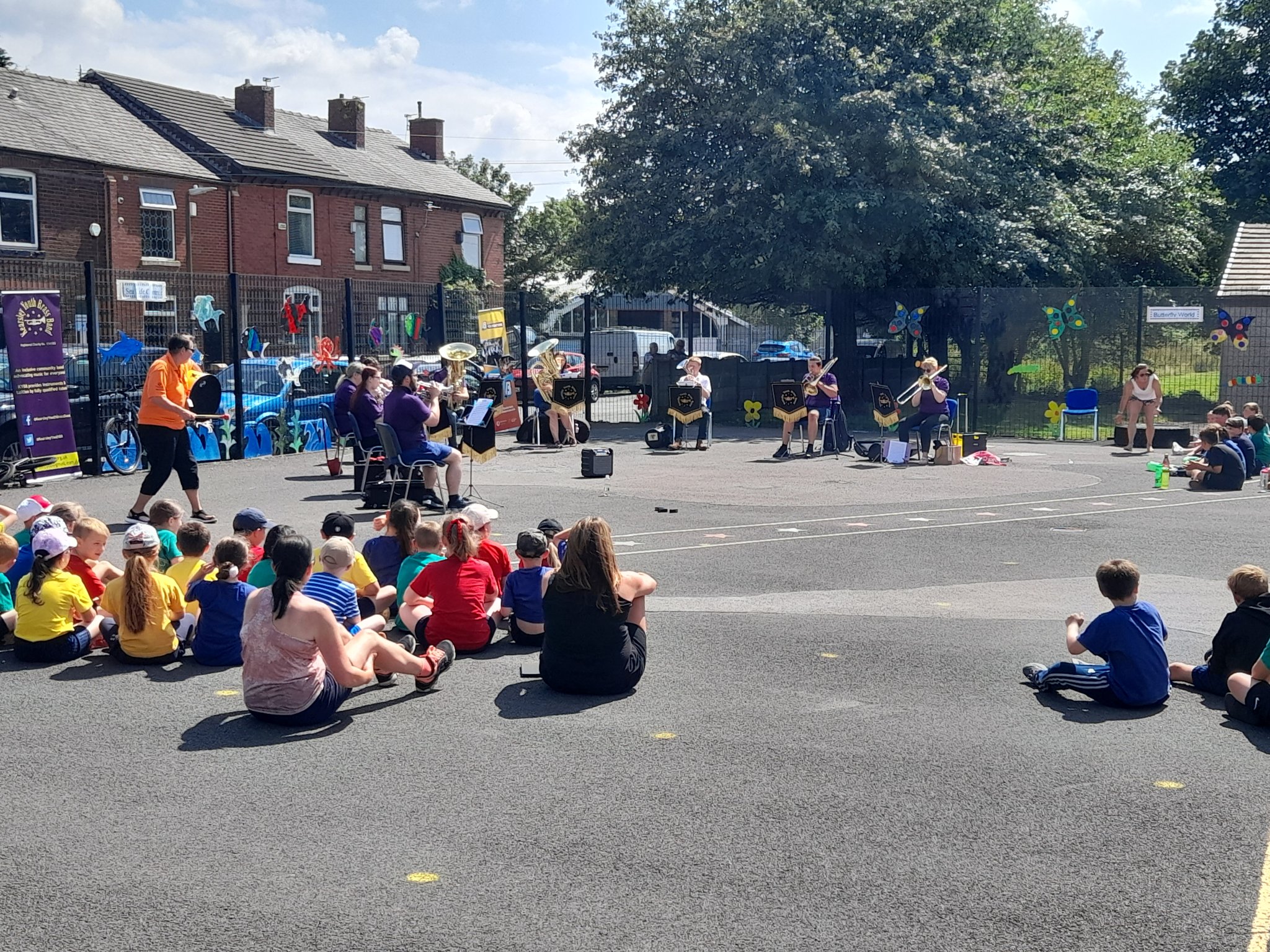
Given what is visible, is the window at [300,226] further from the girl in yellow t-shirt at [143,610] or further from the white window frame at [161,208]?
the girl in yellow t-shirt at [143,610]

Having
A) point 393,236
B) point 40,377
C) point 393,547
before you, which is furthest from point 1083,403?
point 393,236

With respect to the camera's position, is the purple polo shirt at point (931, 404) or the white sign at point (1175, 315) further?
the white sign at point (1175, 315)

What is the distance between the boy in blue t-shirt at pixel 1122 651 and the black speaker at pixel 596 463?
11751 mm

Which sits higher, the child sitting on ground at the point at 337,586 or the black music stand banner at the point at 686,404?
the black music stand banner at the point at 686,404

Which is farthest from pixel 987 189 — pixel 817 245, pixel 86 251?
pixel 86 251

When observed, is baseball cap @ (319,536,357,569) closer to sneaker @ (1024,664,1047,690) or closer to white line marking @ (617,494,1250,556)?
sneaker @ (1024,664,1047,690)

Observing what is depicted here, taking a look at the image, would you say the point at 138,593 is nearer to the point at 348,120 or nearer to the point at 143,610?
the point at 143,610

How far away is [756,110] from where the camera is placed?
3044cm

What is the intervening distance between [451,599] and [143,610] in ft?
6.14

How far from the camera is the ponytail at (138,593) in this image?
8352mm

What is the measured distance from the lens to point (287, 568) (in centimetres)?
696

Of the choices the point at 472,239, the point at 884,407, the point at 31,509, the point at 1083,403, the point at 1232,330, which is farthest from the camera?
the point at 472,239

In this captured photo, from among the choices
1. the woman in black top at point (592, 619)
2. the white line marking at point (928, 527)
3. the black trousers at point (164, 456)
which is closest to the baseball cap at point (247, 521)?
the woman in black top at point (592, 619)

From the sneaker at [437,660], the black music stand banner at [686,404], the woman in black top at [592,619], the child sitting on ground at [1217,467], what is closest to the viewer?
the woman in black top at [592,619]
